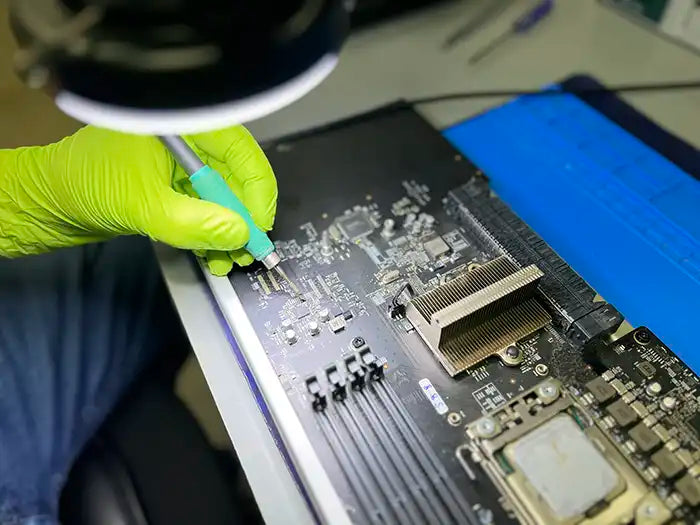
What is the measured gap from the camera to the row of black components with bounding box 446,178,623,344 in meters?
1.26

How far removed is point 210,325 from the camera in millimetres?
1437

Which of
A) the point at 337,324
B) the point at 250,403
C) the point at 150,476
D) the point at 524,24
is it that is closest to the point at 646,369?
the point at 337,324

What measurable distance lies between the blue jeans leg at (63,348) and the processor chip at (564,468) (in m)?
0.96

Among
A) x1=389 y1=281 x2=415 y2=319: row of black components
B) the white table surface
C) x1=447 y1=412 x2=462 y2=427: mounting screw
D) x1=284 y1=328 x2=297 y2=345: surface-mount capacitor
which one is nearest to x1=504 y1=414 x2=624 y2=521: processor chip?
x1=447 y1=412 x2=462 y2=427: mounting screw

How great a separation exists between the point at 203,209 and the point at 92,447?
0.60 metres

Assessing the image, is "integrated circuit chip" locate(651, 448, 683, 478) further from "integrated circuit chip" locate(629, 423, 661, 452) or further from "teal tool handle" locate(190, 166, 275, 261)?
"teal tool handle" locate(190, 166, 275, 261)

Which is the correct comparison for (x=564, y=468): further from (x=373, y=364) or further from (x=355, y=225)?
(x=355, y=225)

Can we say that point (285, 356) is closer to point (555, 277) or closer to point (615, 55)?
point (555, 277)

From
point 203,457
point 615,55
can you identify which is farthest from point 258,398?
point 615,55

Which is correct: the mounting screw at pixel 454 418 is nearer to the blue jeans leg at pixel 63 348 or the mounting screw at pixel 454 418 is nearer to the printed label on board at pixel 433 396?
the printed label on board at pixel 433 396

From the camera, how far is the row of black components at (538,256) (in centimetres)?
126

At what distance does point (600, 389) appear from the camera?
1.16 m

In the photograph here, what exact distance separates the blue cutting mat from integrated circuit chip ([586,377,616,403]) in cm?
36

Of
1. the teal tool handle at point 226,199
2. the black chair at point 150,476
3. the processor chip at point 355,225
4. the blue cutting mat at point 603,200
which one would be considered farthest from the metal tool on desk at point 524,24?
the black chair at point 150,476
